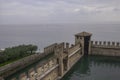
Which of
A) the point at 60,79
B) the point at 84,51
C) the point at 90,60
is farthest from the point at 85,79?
the point at 84,51

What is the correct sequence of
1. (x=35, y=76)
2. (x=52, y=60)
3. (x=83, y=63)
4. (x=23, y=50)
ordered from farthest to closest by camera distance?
1. (x=23, y=50)
2. (x=83, y=63)
3. (x=52, y=60)
4. (x=35, y=76)

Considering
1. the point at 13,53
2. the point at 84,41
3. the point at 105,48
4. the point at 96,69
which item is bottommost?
the point at 96,69

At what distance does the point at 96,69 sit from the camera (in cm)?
2092

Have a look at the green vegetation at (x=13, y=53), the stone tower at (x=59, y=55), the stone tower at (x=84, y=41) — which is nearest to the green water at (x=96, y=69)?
the stone tower at (x=59, y=55)

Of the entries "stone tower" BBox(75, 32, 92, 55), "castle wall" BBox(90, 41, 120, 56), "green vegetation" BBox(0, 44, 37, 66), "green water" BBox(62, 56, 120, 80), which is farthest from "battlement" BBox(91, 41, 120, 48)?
"green vegetation" BBox(0, 44, 37, 66)

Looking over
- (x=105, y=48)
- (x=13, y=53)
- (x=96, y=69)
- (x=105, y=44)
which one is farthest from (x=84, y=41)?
(x=13, y=53)

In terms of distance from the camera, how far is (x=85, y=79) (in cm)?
1770

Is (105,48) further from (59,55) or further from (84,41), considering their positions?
(59,55)

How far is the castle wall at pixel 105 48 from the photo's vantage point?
26.0 metres

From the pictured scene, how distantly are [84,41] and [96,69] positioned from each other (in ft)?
23.6

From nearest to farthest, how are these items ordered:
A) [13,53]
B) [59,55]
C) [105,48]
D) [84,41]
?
[59,55] < [13,53] < [105,48] < [84,41]

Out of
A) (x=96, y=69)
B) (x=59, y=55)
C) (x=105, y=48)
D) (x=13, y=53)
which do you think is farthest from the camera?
(x=105, y=48)

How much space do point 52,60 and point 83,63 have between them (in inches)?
337

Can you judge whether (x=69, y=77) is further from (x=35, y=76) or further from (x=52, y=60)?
(x=35, y=76)
